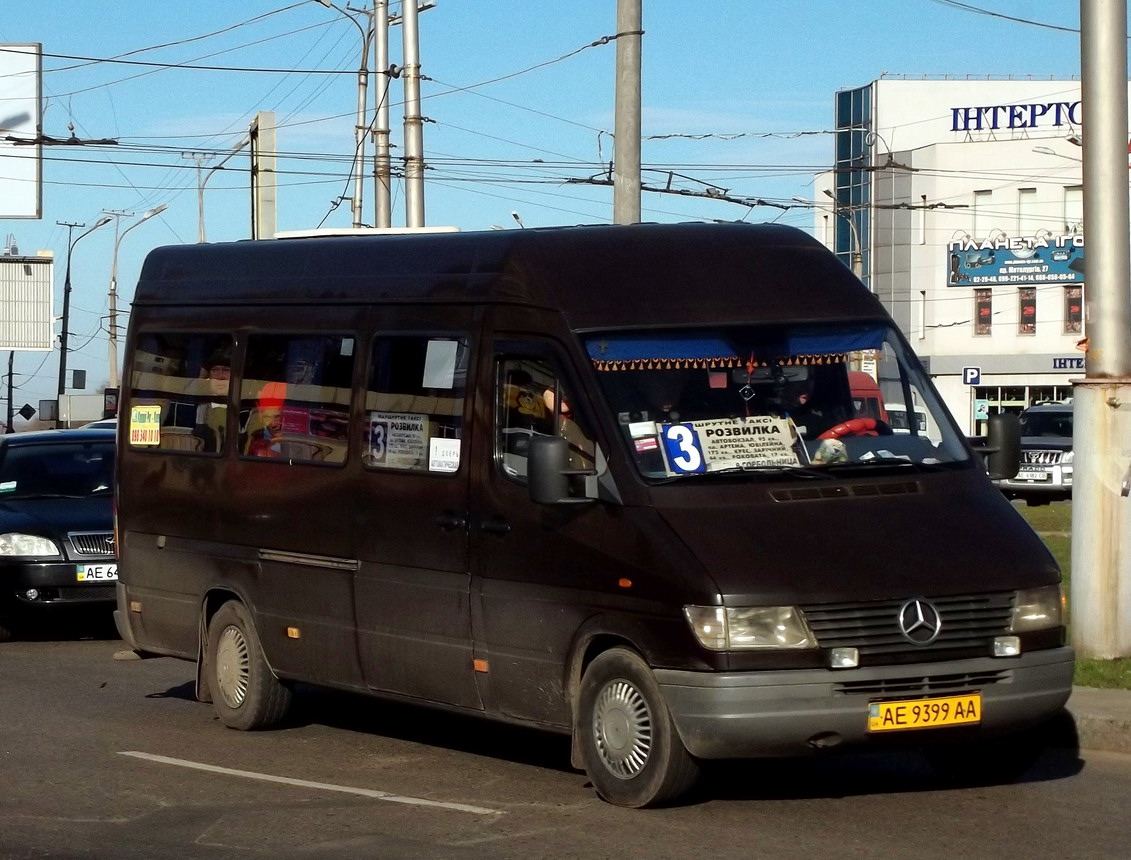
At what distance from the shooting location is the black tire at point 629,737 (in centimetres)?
775

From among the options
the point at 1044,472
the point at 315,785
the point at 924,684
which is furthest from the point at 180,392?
the point at 1044,472

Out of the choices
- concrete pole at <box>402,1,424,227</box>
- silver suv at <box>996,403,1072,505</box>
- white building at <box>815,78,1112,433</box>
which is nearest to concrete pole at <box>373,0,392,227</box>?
concrete pole at <box>402,1,424,227</box>

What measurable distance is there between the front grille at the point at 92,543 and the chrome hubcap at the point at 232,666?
4451 mm

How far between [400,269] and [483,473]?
1459mm

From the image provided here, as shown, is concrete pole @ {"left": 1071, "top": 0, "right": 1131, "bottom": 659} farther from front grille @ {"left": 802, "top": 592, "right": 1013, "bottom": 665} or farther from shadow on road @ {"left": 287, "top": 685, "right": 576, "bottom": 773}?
front grille @ {"left": 802, "top": 592, "right": 1013, "bottom": 665}

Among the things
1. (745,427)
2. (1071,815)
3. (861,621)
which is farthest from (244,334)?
(1071,815)

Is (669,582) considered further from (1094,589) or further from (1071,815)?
(1094,589)

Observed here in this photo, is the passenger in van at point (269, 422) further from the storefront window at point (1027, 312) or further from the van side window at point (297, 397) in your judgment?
the storefront window at point (1027, 312)

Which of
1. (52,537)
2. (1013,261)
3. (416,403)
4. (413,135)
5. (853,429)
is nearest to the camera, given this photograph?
(853,429)

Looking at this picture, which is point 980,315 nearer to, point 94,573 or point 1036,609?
point 94,573

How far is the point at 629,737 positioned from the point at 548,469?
3.82 ft

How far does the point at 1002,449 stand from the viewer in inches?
362

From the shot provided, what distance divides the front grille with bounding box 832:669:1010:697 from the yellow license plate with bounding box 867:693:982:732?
35mm

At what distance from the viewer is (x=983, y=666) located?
7758 millimetres
